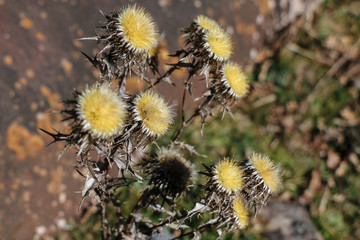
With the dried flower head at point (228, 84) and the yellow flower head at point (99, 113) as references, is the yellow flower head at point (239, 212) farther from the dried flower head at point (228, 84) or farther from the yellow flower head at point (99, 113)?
the yellow flower head at point (99, 113)

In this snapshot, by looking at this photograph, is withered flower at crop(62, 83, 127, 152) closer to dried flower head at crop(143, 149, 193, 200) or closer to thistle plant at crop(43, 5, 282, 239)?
thistle plant at crop(43, 5, 282, 239)

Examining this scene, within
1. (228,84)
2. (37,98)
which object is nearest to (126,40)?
(228,84)

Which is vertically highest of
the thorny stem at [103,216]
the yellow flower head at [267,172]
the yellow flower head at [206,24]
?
the yellow flower head at [206,24]

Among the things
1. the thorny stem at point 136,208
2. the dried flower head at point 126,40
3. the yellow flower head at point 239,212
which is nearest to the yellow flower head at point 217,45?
the dried flower head at point 126,40

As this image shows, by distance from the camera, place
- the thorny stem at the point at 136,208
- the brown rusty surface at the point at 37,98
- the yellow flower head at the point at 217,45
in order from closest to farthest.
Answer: the yellow flower head at the point at 217,45
the thorny stem at the point at 136,208
the brown rusty surface at the point at 37,98

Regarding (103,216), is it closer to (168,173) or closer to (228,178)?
(168,173)

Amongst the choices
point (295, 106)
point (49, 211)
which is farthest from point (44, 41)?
point (295, 106)

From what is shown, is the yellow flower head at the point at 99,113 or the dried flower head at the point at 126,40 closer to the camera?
the yellow flower head at the point at 99,113
